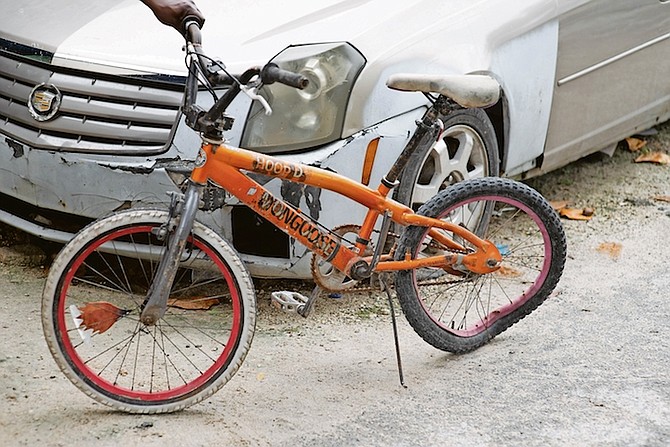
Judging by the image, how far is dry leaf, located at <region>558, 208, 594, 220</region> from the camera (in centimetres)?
549

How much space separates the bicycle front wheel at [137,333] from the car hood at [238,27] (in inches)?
31.7

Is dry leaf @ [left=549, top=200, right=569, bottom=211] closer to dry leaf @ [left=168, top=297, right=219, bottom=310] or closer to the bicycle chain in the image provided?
the bicycle chain

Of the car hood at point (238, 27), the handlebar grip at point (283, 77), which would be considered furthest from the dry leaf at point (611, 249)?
the handlebar grip at point (283, 77)

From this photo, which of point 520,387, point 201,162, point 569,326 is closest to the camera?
point 201,162

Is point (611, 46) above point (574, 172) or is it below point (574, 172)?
above

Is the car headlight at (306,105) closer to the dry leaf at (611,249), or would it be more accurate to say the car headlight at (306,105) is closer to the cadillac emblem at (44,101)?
the cadillac emblem at (44,101)

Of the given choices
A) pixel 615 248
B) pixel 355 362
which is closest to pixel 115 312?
pixel 355 362

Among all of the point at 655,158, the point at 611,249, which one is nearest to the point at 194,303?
the point at 611,249

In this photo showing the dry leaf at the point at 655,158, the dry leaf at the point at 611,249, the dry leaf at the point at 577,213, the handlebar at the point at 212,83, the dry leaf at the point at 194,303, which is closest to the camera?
the handlebar at the point at 212,83

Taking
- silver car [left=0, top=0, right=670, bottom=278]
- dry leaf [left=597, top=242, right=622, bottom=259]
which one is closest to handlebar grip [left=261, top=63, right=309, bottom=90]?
silver car [left=0, top=0, right=670, bottom=278]

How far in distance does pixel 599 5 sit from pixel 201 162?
2464mm

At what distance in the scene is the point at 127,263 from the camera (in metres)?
4.62

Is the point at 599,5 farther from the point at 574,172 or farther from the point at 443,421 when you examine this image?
the point at 443,421

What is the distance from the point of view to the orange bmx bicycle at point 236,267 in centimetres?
338
